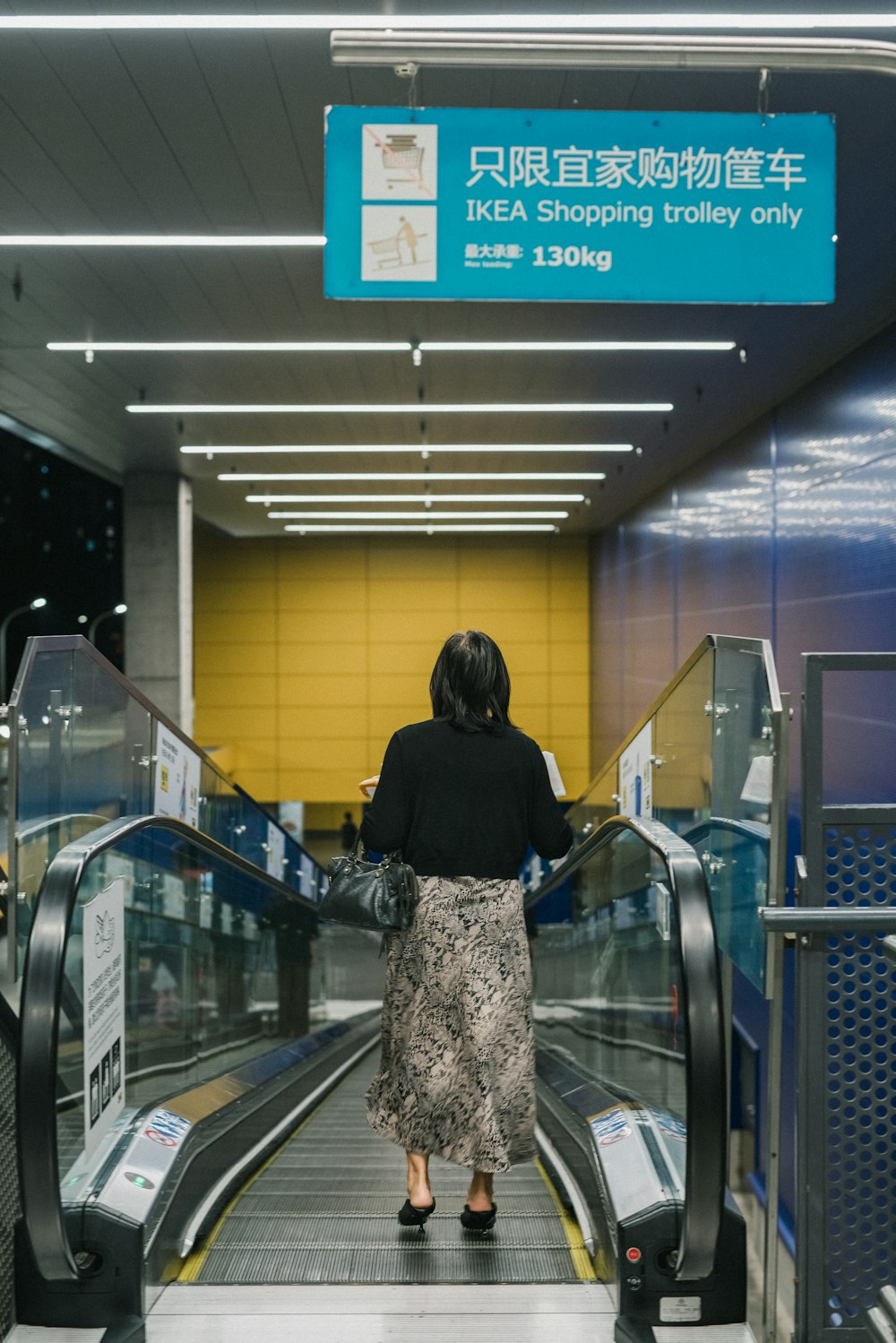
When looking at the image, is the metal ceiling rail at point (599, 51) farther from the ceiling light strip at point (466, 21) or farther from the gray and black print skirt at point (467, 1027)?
the gray and black print skirt at point (467, 1027)

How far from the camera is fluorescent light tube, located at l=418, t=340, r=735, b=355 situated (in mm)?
7551

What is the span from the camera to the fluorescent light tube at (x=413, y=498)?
15.0 metres

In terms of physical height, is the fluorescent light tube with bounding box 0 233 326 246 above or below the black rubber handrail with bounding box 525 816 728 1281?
above

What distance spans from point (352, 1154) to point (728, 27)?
4.22 metres

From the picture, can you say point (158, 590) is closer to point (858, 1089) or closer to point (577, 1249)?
point (577, 1249)

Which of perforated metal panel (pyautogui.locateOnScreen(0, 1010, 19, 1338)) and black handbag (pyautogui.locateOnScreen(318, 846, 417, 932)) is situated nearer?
perforated metal panel (pyautogui.locateOnScreen(0, 1010, 19, 1338))

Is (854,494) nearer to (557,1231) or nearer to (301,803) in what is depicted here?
(557,1231)

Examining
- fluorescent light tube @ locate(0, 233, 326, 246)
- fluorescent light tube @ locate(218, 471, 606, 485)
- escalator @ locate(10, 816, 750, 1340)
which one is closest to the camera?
escalator @ locate(10, 816, 750, 1340)

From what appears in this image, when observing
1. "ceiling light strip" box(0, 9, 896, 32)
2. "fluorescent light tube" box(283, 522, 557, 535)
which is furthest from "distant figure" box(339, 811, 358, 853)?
"ceiling light strip" box(0, 9, 896, 32)

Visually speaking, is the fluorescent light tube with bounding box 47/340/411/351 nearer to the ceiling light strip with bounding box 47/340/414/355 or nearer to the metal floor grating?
the ceiling light strip with bounding box 47/340/414/355

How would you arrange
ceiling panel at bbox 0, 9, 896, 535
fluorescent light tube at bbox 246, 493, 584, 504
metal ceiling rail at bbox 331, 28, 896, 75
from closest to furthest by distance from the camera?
metal ceiling rail at bbox 331, 28, 896, 75, ceiling panel at bbox 0, 9, 896, 535, fluorescent light tube at bbox 246, 493, 584, 504

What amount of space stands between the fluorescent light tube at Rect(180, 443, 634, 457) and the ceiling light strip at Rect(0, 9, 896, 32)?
7.35m

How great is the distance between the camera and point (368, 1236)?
9.85 ft

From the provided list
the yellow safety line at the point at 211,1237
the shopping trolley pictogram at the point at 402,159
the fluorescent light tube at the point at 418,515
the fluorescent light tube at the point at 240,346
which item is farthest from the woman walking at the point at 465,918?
the fluorescent light tube at the point at 418,515
